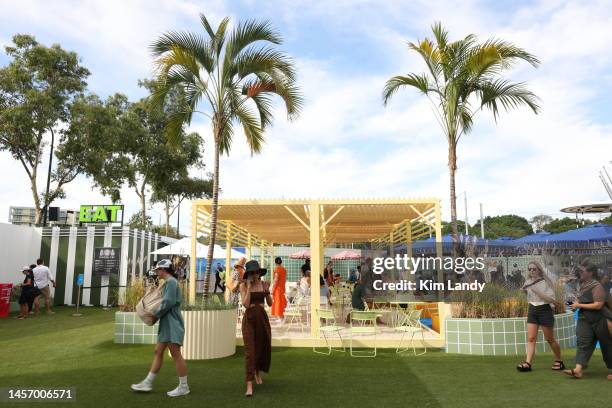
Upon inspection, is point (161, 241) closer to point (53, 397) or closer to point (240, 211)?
point (240, 211)

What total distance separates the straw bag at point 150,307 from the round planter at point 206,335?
208cm

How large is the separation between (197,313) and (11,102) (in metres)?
15.6

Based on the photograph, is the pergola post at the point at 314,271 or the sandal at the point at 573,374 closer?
the sandal at the point at 573,374

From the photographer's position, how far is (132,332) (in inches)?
319

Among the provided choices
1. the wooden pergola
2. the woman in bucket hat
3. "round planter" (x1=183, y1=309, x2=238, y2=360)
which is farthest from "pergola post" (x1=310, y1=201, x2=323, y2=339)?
the woman in bucket hat

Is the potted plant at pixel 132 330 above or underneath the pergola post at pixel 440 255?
underneath

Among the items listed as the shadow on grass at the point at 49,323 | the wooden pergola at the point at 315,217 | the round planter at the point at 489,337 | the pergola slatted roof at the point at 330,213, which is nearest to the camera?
the round planter at the point at 489,337

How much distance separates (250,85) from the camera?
332 inches

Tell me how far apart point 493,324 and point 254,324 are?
4.20 meters

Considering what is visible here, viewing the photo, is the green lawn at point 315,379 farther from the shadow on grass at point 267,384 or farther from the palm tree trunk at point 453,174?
the palm tree trunk at point 453,174

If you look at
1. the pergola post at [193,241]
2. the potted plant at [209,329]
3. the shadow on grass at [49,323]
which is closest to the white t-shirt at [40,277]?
the shadow on grass at [49,323]

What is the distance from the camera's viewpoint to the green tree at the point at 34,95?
17.3 metres

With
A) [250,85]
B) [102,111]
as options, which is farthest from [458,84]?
[102,111]

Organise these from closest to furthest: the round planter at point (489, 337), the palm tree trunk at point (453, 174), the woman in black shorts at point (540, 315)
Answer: the woman in black shorts at point (540, 315), the round planter at point (489, 337), the palm tree trunk at point (453, 174)
